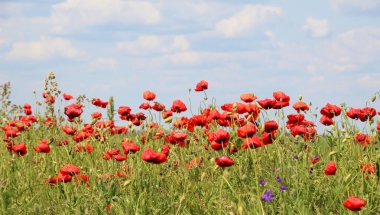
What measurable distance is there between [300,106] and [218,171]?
3.67 feet

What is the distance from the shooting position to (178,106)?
17.7ft

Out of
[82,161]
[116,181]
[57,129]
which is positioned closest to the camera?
[116,181]

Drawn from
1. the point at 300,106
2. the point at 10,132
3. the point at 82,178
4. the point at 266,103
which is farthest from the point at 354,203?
the point at 10,132

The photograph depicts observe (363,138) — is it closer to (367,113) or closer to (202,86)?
(367,113)

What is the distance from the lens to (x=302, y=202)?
3393mm

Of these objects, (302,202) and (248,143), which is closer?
(302,202)

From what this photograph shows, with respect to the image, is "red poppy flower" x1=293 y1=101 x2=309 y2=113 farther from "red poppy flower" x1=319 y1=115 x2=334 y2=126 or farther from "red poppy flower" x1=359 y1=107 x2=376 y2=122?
"red poppy flower" x1=359 y1=107 x2=376 y2=122

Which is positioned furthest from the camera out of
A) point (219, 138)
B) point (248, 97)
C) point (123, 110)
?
point (123, 110)

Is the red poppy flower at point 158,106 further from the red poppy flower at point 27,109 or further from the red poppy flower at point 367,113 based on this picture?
the red poppy flower at point 27,109

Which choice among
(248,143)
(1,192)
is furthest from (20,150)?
(248,143)

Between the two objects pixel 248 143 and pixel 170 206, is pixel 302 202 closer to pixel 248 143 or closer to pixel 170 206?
pixel 248 143

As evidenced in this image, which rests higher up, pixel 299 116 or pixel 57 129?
pixel 299 116

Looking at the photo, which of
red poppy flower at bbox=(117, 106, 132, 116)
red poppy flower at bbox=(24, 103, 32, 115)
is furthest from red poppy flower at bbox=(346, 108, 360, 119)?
red poppy flower at bbox=(24, 103, 32, 115)

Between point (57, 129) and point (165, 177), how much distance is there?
3.54 metres
